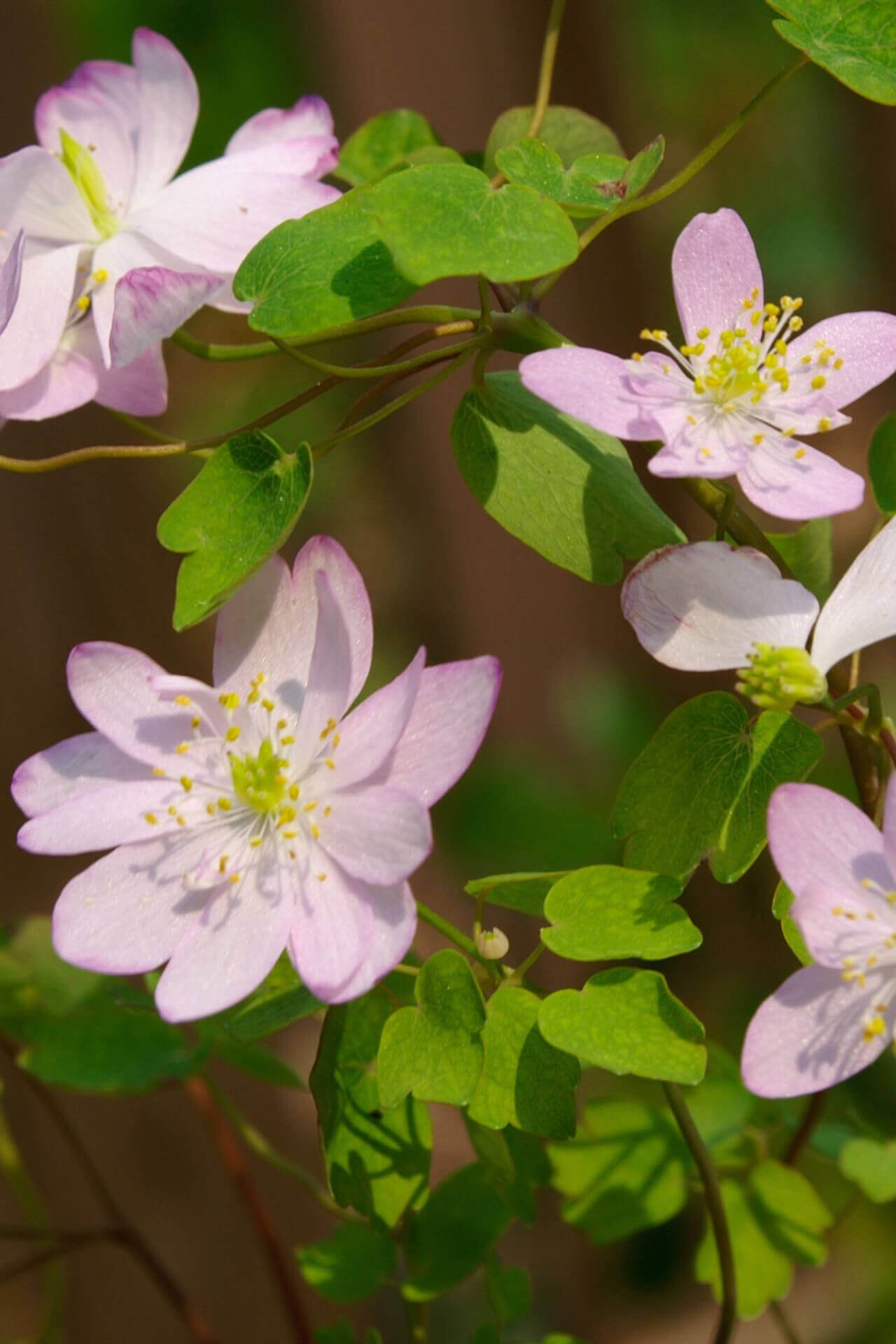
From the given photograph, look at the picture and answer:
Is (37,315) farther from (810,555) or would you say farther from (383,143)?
(810,555)

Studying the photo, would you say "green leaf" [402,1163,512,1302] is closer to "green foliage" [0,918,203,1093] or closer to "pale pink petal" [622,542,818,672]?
"green foliage" [0,918,203,1093]

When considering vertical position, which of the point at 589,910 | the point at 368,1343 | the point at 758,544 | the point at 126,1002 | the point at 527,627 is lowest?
the point at 527,627

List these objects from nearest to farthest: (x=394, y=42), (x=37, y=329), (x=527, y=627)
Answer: (x=37, y=329) < (x=394, y=42) < (x=527, y=627)

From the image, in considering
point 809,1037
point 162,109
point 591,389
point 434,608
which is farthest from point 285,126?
point 434,608

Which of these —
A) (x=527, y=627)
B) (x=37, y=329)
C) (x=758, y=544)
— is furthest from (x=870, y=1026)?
(x=527, y=627)

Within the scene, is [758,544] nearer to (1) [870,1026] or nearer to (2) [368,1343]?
(1) [870,1026]

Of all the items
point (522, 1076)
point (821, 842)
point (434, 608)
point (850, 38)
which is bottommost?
point (434, 608)
